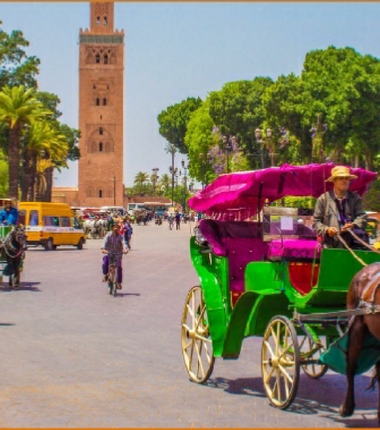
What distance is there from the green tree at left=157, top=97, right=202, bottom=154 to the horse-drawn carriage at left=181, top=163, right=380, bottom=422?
101 meters

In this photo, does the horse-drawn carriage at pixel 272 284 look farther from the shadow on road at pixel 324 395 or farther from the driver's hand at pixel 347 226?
the driver's hand at pixel 347 226

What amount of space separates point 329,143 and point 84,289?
127 ft

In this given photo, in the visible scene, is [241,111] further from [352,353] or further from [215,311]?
[352,353]

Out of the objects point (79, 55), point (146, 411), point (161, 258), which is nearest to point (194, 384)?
point (146, 411)

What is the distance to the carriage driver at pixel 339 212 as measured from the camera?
26.6 ft

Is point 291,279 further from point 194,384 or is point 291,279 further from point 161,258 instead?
point 161,258

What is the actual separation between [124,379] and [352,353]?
2895 millimetres

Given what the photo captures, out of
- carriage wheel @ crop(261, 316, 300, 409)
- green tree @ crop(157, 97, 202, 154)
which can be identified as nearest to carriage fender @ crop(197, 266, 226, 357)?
carriage wheel @ crop(261, 316, 300, 409)

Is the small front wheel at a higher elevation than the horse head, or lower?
lower

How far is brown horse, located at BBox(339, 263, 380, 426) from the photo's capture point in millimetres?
7085

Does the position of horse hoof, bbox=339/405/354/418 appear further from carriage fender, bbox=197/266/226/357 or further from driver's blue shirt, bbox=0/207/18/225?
driver's blue shirt, bbox=0/207/18/225

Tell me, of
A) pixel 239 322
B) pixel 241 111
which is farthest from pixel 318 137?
pixel 239 322

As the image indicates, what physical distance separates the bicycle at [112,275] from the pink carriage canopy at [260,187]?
8.53 metres

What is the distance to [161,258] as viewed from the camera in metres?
34.9
